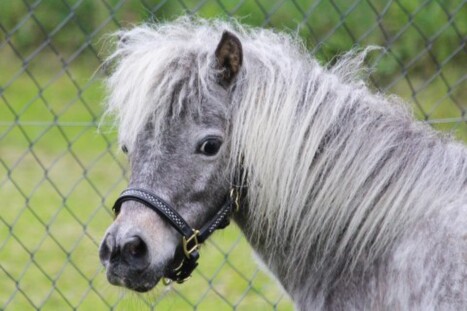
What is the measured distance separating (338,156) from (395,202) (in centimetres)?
22

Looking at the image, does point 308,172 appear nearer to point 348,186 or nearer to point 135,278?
point 348,186

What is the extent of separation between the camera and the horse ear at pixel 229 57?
3.04 m

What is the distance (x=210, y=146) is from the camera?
3025mm

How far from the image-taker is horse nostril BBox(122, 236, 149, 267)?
289cm

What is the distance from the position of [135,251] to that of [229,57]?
2.15 feet

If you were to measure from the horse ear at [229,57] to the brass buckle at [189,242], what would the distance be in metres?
0.47

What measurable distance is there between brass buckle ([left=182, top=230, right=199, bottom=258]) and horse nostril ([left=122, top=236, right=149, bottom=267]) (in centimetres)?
15

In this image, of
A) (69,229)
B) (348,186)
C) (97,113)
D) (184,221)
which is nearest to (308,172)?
(348,186)

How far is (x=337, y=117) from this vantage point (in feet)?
10.2

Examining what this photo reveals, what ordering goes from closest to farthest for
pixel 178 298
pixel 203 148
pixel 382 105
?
pixel 203 148
pixel 382 105
pixel 178 298

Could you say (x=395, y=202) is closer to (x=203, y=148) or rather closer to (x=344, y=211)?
(x=344, y=211)

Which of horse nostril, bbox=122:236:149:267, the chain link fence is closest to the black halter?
horse nostril, bbox=122:236:149:267

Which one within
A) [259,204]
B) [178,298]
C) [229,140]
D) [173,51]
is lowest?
[178,298]

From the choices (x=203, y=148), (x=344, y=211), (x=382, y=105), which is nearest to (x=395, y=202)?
(x=344, y=211)
